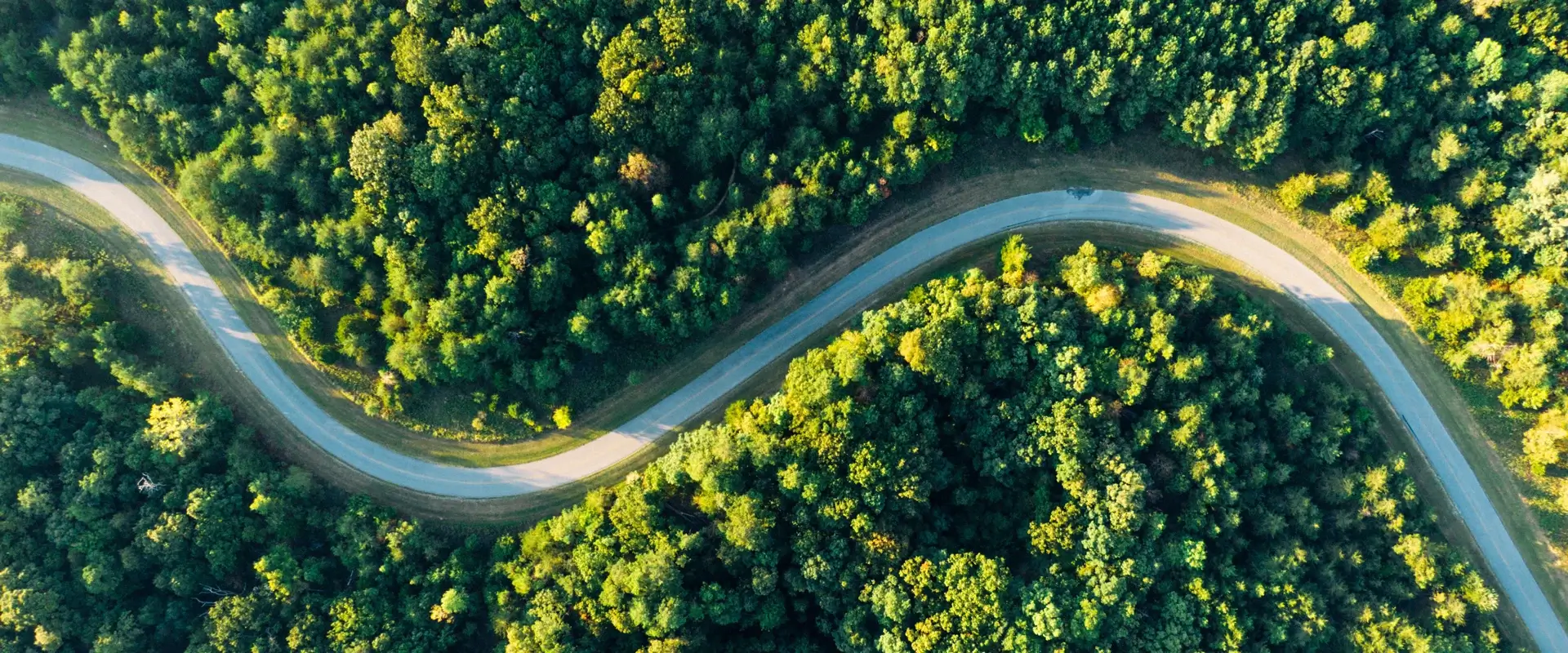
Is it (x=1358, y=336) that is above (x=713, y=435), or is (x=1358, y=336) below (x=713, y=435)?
above

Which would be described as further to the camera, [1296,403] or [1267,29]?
[1296,403]

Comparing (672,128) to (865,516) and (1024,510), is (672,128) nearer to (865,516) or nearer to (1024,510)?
(865,516)

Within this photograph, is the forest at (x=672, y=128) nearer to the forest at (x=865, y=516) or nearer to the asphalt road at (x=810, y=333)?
the asphalt road at (x=810, y=333)

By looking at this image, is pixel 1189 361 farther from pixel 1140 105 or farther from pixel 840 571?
pixel 840 571

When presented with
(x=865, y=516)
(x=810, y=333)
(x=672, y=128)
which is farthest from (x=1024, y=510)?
(x=672, y=128)

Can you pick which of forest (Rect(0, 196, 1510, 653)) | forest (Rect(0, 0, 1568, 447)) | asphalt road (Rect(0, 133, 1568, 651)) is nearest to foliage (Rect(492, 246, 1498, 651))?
forest (Rect(0, 196, 1510, 653))

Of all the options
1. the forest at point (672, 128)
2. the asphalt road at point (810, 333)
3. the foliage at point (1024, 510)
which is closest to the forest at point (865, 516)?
the foliage at point (1024, 510)

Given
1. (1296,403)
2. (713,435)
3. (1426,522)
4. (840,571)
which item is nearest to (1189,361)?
(1296,403)
